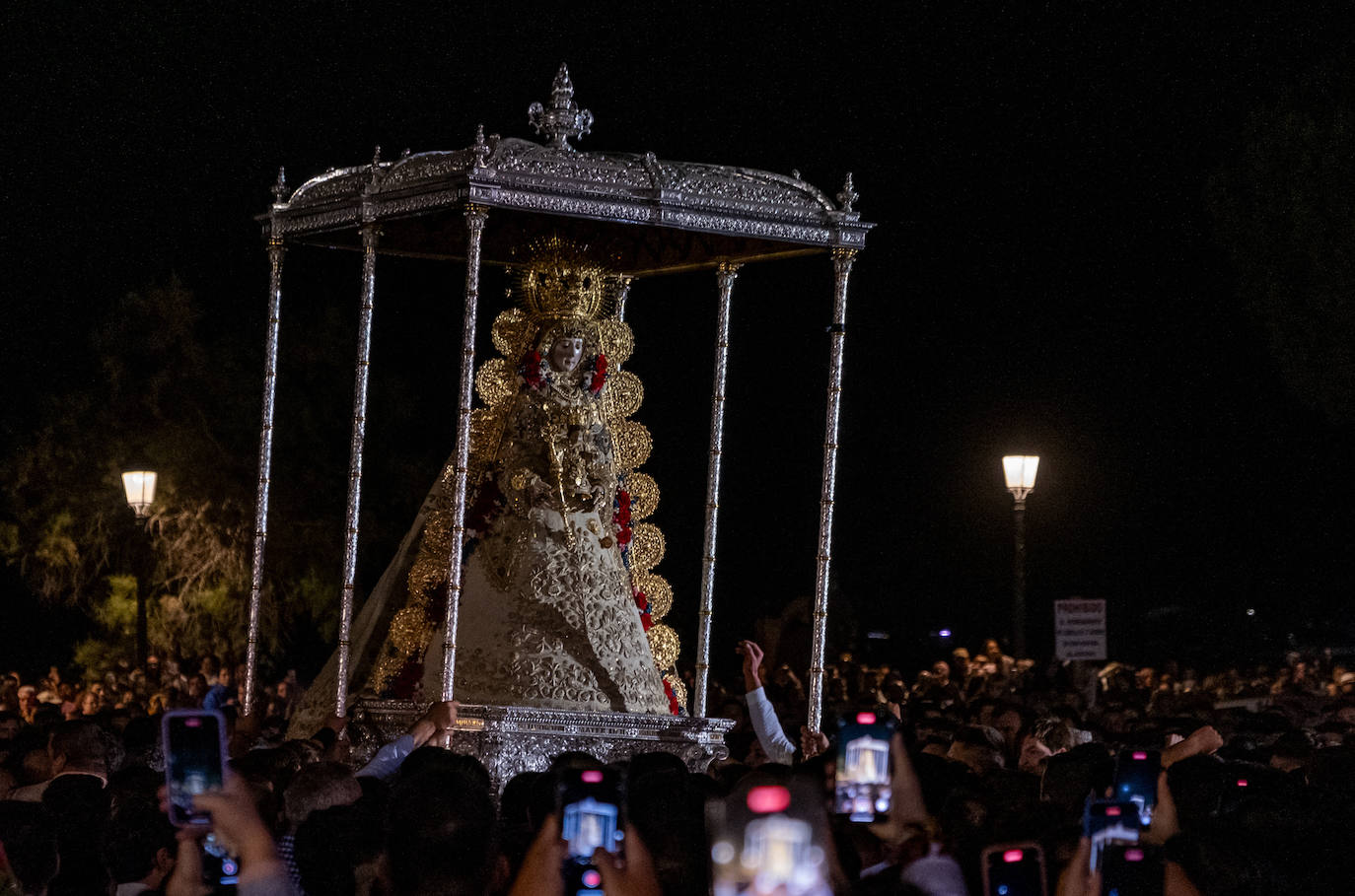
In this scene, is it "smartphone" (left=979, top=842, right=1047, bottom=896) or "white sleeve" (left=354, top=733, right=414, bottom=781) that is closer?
"smartphone" (left=979, top=842, right=1047, bottom=896)

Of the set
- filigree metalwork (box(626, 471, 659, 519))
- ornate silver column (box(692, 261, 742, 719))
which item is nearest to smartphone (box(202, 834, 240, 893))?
ornate silver column (box(692, 261, 742, 719))

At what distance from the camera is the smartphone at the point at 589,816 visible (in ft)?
14.2

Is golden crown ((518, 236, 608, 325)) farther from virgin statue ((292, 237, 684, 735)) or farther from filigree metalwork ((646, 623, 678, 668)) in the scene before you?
filigree metalwork ((646, 623, 678, 668))

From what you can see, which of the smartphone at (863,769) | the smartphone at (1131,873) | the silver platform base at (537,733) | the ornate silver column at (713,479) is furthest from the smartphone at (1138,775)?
the ornate silver column at (713,479)

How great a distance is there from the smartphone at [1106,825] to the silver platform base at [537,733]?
239 inches

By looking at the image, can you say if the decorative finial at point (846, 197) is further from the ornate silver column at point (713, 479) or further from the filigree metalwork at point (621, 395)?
the filigree metalwork at point (621, 395)

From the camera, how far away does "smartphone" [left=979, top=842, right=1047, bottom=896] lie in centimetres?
445

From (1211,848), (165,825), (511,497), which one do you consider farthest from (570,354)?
(1211,848)

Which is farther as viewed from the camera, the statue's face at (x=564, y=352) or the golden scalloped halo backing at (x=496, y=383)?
the golden scalloped halo backing at (x=496, y=383)

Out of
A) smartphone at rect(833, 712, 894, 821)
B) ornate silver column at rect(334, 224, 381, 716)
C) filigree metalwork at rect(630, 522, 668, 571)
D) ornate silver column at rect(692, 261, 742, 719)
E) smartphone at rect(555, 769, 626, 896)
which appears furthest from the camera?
filigree metalwork at rect(630, 522, 668, 571)

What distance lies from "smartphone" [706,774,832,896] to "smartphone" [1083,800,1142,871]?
154cm

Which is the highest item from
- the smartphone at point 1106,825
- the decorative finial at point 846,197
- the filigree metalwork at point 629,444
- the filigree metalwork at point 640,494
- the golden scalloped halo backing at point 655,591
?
the decorative finial at point 846,197

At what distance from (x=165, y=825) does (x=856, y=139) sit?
17.2 metres

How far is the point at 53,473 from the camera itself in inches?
975
